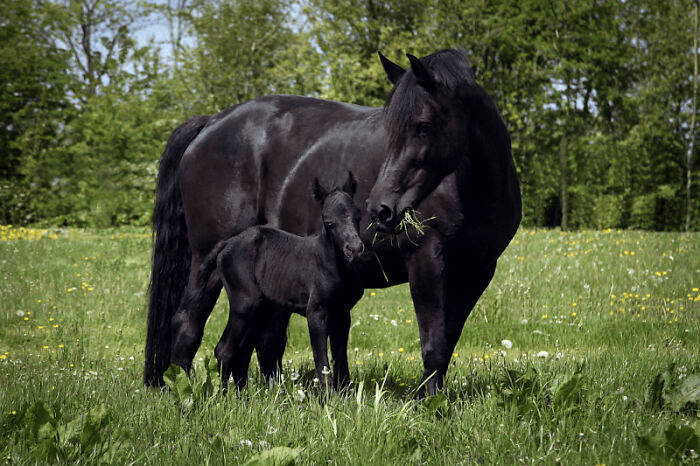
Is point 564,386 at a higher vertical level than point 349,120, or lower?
lower

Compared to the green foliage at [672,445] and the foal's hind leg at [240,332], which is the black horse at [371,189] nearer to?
the foal's hind leg at [240,332]

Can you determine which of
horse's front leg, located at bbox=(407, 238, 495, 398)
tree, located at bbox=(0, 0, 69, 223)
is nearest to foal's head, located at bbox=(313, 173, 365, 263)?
horse's front leg, located at bbox=(407, 238, 495, 398)

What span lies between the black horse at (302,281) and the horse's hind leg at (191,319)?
0.35 meters

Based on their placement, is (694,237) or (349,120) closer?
(349,120)

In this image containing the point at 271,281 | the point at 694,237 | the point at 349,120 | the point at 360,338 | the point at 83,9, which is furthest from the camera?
the point at 83,9

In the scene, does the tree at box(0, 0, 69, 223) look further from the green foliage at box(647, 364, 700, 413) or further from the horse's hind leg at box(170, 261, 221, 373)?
the green foliage at box(647, 364, 700, 413)

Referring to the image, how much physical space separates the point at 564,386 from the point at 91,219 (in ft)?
75.8

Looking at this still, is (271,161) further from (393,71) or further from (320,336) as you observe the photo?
(320,336)

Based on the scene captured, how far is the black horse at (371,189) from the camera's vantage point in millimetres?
3666

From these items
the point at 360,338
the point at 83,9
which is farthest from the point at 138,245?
the point at 83,9

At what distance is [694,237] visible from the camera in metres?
13.6

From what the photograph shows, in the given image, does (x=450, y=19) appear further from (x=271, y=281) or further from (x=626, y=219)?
(x=271, y=281)

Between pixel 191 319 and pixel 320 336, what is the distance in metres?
1.42

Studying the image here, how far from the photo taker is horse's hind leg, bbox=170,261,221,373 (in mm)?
4848
